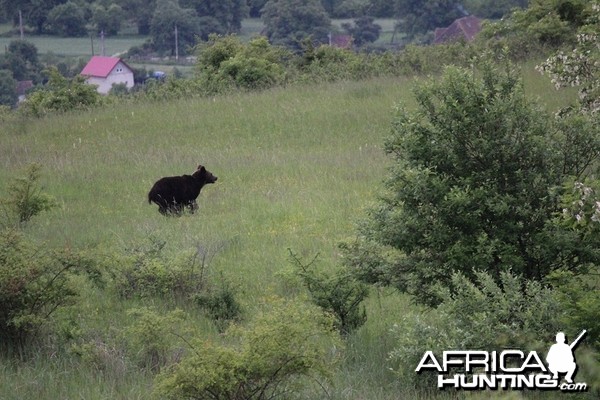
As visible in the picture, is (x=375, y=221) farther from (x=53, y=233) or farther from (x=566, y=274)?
(x=53, y=233)

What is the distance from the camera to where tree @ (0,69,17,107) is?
1516 inches

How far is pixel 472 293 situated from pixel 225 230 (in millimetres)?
6714

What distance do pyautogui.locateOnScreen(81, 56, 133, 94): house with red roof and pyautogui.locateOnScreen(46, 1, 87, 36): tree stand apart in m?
6.13

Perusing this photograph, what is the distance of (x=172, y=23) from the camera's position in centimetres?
4600

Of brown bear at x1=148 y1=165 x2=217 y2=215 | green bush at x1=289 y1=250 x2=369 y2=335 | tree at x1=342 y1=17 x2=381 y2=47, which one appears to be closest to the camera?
green bush at x1=289 y1=250 x2=369 y2=335

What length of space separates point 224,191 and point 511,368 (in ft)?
35.4

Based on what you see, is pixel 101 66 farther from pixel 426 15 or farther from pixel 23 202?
pixel 23 202

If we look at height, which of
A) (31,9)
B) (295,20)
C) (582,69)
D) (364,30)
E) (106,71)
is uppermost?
(582,69)

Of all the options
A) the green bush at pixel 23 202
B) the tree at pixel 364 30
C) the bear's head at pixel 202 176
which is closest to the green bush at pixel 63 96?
the bear's head at pixel 202 176

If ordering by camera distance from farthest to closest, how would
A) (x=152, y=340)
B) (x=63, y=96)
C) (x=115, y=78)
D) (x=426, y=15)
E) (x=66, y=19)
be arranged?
(x=426, y=15), (x=66, y=19), (x=115, y=78), (x=63, y=96), (x=152, y=340)

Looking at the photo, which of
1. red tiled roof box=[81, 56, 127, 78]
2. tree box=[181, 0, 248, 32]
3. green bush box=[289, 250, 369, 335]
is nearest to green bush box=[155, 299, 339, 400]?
green bush box=[289, 250, 369, 335]

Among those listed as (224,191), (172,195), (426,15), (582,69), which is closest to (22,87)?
(426,15)

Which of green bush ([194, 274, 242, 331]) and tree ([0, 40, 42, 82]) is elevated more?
green bush ([194, 274, 242, 331])

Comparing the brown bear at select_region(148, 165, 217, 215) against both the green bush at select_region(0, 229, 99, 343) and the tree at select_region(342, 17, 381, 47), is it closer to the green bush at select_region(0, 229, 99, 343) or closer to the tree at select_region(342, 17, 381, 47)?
the green bush at select_region(0, 229, 99, 343)
